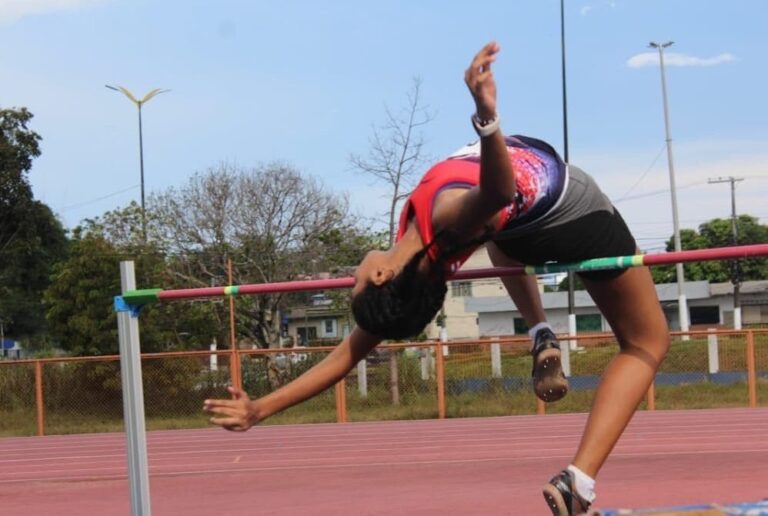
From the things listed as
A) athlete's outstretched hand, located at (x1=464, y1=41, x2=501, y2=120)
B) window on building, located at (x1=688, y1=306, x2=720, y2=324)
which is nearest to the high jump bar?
athlete's outstretched hand, located at (x1=464, y1=41, x2=501, y2=120)

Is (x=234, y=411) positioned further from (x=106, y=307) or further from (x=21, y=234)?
(x=21, y=234)

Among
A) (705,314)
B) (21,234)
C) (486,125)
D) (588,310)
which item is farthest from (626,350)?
(705,314)

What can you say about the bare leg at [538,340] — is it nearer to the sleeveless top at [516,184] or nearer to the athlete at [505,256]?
the athlete at [505,256]

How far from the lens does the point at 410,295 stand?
2.64 metres

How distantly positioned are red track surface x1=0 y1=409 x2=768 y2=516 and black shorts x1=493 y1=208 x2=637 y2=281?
15.1ft

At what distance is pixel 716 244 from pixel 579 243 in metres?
67.9

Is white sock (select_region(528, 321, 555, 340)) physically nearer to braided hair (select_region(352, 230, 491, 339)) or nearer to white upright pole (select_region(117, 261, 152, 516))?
braided hair (select_region(352, 230, 491, 339))

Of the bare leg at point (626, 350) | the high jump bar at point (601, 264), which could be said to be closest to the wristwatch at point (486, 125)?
the high jump bar at point (601, 264)

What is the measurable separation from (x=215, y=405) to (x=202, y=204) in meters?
19.6

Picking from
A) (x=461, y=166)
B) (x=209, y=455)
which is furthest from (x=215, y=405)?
(x=209, y=455)

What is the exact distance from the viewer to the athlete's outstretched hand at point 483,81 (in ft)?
8.07

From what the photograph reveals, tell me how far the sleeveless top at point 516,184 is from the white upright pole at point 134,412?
65.8 inches

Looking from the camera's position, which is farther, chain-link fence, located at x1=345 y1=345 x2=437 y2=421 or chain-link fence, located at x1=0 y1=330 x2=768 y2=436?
chain-link fence, located at x1=345 y1=345 x2=437 y2=421

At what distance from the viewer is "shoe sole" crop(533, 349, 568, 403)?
3.36 metres
